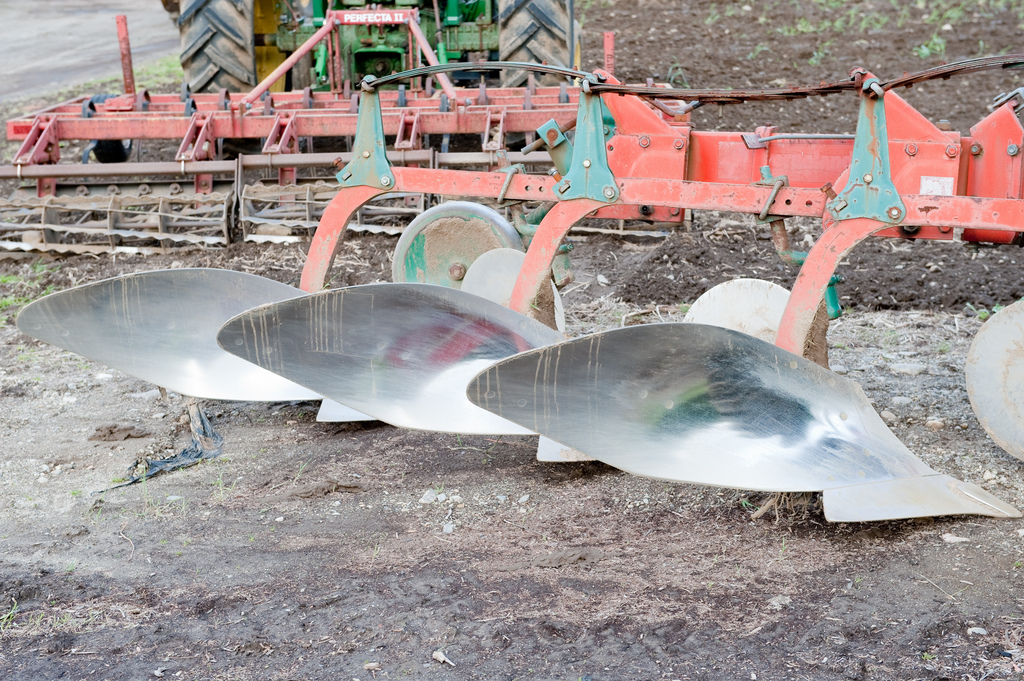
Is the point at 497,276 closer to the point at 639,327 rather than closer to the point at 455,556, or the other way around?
the point at 639,327

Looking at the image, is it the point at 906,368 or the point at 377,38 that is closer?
the point at 906,368

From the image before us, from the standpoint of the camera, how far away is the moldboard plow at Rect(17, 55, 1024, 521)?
2.90m

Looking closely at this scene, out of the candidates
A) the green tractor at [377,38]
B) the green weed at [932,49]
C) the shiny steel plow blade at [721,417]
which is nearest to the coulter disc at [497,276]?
the shiny steel plow blade at [721,417]

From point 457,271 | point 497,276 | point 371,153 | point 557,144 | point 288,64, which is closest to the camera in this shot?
point 371,153

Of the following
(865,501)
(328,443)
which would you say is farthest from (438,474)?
(865,501)

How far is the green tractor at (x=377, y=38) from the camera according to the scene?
7.24m

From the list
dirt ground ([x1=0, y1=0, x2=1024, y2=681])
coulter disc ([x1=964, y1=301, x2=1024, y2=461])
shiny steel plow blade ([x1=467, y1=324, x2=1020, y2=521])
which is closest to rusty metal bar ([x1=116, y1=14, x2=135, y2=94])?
dirt ground ([x1=0, y1=0, x2=1024, y2=681])

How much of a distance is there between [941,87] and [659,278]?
5.98 metres

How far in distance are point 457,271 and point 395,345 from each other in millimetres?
889

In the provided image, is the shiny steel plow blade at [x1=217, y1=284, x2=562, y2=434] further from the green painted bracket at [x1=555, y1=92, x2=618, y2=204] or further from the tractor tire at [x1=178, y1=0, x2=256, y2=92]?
the tractor tire at [x1=178, y1=0, x2=256, y2=92]

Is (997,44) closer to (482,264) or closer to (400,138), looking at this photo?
(400,138)

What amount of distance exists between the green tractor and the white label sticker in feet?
14.1

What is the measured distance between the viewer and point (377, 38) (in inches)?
285

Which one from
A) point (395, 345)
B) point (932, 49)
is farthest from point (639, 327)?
point (932, 49)
